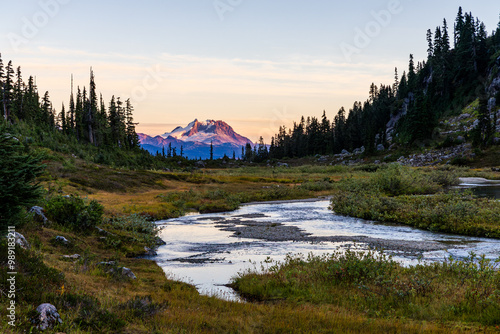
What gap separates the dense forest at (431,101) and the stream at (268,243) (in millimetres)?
84233

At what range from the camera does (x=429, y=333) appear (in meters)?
8.37

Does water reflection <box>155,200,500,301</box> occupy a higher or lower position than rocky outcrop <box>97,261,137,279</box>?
lower

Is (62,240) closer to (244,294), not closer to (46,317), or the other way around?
(244,294)

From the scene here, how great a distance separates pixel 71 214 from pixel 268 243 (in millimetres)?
11774

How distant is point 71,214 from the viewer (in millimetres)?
19922

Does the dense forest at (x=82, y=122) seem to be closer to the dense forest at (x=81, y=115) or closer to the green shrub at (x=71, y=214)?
the dense forest at (x=81, y=115)

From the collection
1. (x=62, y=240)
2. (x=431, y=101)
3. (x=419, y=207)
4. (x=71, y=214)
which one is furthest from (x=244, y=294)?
(x=431, y=101)

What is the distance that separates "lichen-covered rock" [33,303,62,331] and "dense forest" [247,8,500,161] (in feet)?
349

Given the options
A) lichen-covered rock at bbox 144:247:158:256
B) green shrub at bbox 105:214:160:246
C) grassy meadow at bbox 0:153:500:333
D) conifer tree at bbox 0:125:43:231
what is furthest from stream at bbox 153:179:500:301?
conifer tree at bbox 0:125:43:231

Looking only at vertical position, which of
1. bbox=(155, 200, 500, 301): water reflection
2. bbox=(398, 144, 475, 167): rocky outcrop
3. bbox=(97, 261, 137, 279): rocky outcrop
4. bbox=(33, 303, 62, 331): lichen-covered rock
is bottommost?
bbox=(155, 200, 500, 301): water reflection

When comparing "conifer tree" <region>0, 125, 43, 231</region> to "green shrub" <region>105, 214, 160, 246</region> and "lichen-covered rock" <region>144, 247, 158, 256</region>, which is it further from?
"green shrub" <region>105, 214, 160, 246</region>

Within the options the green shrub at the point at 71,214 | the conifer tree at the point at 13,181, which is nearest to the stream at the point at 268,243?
the green shrub at the point at 71,214

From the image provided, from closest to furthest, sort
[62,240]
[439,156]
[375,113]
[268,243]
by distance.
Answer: [62,240], [268,243], [439,156], [375,113]

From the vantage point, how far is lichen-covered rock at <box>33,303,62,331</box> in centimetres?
726
